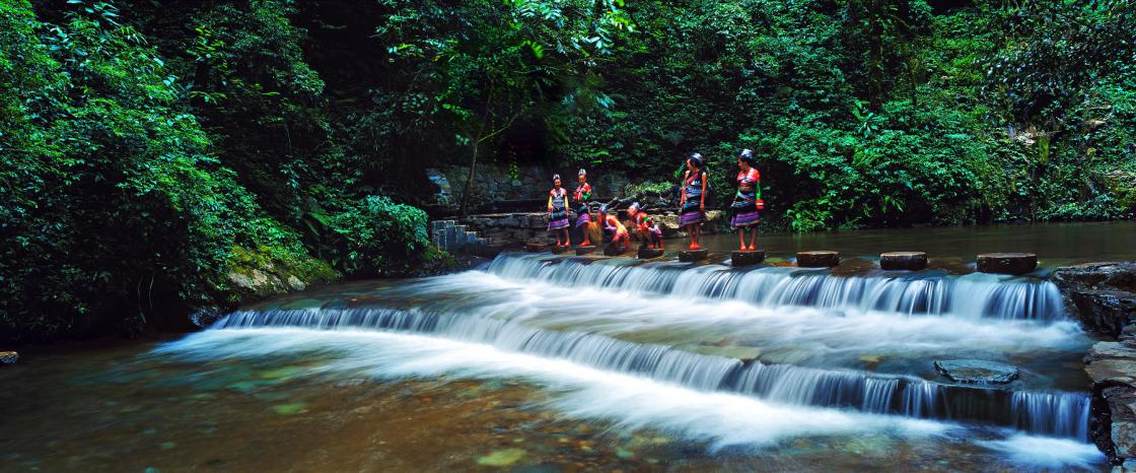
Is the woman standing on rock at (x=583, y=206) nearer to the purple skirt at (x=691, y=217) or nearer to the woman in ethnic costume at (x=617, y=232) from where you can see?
the woman in ethnic costume at (x=617, y=232)

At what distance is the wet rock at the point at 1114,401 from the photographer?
3338 millimetres

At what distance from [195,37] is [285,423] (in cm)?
1060

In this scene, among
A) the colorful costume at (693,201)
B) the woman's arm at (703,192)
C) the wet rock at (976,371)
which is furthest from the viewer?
the colorful costume at (693,201)

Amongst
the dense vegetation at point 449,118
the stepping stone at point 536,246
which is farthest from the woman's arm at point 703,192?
the stepping stone at point 536,246

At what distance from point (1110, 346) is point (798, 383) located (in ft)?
7.07

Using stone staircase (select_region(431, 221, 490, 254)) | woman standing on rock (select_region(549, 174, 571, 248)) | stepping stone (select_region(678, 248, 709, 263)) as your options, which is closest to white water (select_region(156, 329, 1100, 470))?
stepping stone (select_region(678, 248, 709, 263))

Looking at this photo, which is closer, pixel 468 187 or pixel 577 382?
pixel 577 382

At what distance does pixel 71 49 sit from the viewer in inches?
336

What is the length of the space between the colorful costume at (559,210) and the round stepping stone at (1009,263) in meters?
8.17

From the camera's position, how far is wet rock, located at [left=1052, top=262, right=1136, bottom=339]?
5.71m

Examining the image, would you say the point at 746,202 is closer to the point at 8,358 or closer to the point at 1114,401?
the point at 1114,401

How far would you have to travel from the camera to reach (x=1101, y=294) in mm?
5973

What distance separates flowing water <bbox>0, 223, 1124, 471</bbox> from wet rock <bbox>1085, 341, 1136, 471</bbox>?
0.20 meters

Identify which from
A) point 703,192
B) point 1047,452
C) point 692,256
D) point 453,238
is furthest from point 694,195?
point 1047,452
